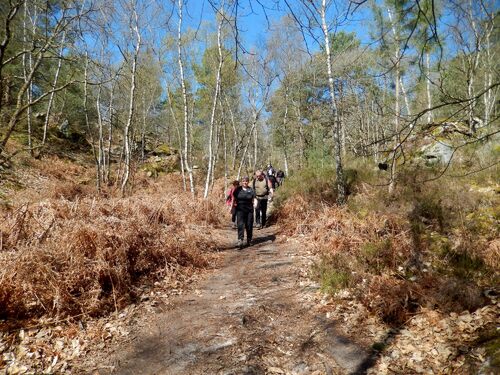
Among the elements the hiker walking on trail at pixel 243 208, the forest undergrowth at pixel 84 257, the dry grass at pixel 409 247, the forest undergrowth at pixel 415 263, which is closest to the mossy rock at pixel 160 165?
the forest undergrowth at pixel 84 257

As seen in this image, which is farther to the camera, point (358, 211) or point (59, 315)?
point (358, 211)

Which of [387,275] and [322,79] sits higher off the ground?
[322,79]

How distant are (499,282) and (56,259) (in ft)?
21.8

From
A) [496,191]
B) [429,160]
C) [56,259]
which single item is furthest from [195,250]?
[429,160]

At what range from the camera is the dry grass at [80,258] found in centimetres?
423

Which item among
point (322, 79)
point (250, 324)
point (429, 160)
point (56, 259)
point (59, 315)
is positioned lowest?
point (250, 324)

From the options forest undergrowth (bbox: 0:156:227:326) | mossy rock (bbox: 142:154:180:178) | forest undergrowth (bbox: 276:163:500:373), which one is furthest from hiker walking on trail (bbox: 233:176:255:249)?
mossy rock (bbox: 142:154:180:178)

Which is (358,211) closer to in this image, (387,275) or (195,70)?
(387,275)

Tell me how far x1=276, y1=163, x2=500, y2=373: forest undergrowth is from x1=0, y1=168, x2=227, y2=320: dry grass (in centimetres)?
307

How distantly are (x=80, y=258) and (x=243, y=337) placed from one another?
2.72m

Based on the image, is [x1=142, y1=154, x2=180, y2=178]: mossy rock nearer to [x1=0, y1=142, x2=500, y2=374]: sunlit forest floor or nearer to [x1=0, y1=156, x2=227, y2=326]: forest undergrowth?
[x1=0, y1=156, x2=227, y2=326]: forest undergrowth

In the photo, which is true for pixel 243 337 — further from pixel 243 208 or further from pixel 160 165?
pixel 160 165

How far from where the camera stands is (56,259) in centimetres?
466

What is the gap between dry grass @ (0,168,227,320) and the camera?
4230mm
